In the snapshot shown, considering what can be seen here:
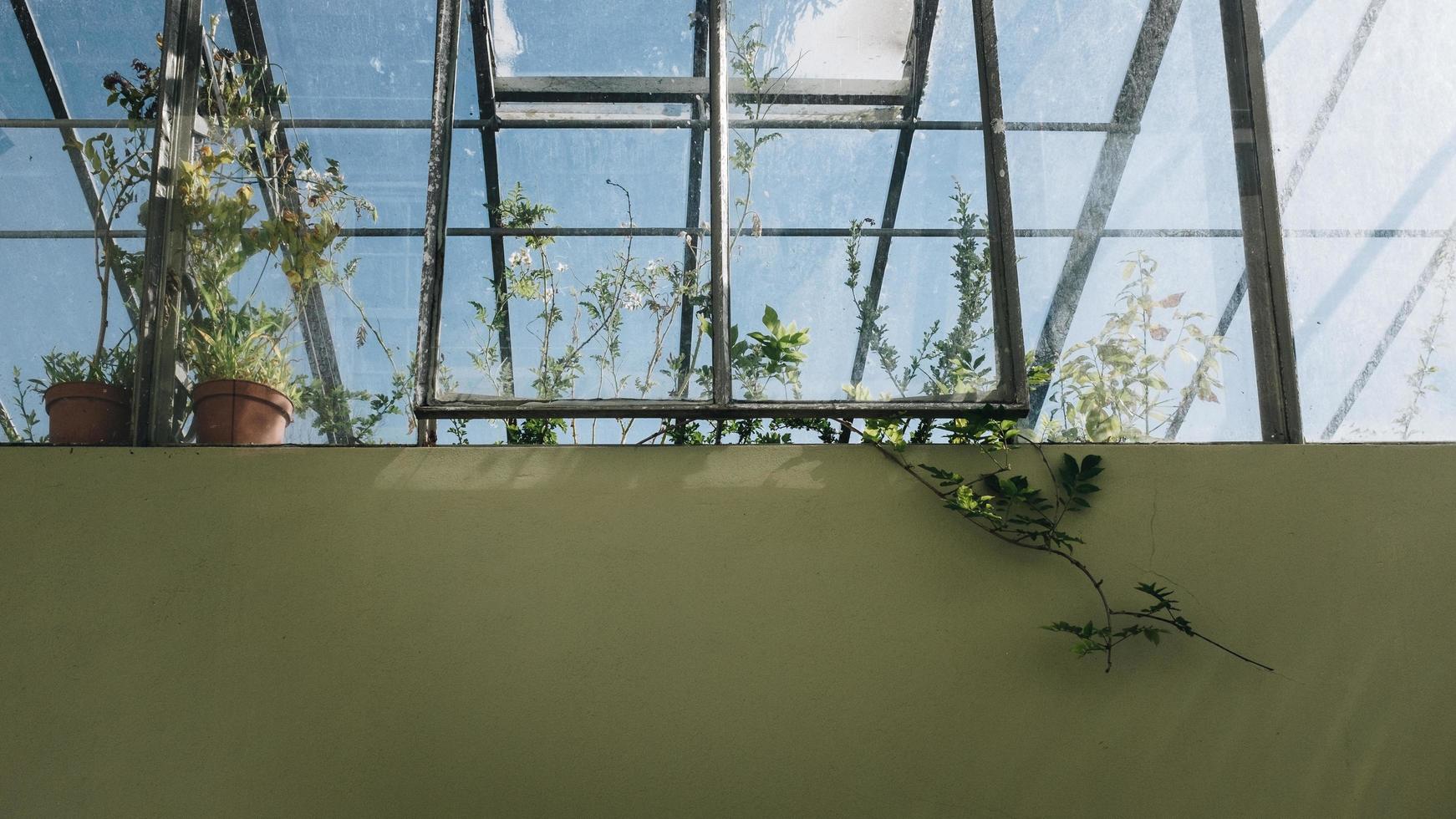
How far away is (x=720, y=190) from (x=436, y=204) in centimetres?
80

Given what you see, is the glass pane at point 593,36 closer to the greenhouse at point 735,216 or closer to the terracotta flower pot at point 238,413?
the greenhouse at point 735,216

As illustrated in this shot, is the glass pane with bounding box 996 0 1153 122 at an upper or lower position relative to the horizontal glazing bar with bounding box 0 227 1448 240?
upper

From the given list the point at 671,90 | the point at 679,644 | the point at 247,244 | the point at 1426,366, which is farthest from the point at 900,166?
the point at 247,244

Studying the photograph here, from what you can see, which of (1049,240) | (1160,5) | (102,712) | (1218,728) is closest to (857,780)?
(1218,728)

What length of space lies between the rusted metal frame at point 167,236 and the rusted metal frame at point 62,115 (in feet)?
0.55

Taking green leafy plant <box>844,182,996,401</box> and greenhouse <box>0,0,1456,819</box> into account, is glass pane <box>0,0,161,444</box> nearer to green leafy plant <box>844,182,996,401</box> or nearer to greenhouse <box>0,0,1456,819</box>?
greenhouse <box>0,0,1456,819</box>

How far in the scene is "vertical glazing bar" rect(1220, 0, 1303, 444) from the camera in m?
2.95

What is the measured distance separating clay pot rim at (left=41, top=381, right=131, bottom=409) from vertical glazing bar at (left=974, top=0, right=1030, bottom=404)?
240 cm

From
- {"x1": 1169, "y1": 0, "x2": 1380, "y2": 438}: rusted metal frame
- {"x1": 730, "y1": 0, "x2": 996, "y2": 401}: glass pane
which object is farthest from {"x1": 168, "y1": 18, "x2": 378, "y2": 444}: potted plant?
{"x1": 1169, "y1": 0, "x2": 1380, "y2": 438}: rusted metal frame

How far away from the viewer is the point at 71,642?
8.49 feet

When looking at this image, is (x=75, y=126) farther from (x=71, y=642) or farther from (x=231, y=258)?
(x=71, y=642)

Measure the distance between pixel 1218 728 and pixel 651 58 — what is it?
2.47 m

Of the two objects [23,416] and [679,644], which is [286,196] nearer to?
[23,416]

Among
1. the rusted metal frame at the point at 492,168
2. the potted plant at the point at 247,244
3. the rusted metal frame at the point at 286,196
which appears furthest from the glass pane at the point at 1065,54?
the rusted metal frame at the point at 286,196
